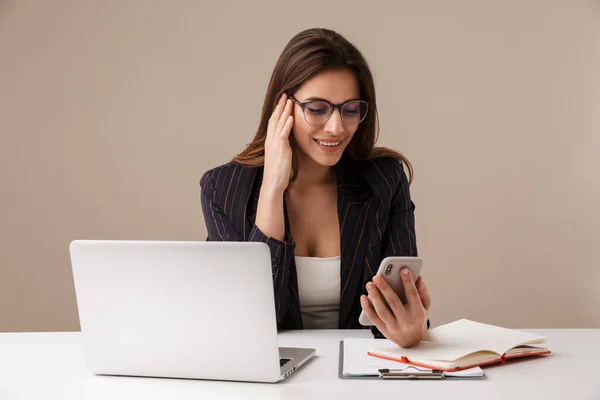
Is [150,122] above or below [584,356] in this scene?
above

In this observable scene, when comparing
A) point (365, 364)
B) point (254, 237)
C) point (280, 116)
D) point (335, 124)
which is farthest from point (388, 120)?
point (365, 364)

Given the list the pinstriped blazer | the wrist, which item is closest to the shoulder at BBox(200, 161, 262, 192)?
the pinstriped blazer

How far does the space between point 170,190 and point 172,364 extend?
2.92 metres

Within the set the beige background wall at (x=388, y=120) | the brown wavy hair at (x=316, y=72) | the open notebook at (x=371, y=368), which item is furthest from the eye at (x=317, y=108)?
the beige background wall at (x=388, y=120)

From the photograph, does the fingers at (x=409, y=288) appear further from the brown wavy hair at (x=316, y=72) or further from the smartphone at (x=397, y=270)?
the brown wavy hair at (x=316, y=72)

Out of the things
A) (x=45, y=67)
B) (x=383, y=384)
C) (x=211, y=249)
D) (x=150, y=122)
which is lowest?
(x=383, y=384)

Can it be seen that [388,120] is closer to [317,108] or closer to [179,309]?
[317,108]

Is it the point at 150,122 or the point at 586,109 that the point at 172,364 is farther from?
the point at 586,109

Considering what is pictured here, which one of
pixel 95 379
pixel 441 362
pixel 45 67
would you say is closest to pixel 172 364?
pixel 95 379

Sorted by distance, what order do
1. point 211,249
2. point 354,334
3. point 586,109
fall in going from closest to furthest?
point 211,249 < point 354,334 < point 586,109

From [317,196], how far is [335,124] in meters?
0.35

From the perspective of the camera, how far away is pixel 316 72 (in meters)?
2.30

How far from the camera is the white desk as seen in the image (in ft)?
4.71

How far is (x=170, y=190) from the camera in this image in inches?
173
